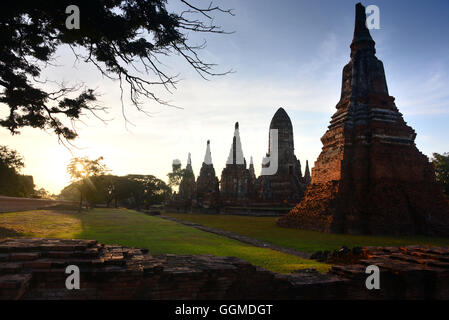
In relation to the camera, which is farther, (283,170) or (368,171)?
(283,170)

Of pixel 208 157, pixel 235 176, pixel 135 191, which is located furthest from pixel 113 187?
pixel 235 176

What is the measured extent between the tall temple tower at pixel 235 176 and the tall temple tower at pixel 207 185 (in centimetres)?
123

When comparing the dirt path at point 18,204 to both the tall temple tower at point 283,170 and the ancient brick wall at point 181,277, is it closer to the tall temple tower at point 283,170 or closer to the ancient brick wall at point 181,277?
the ancient brick wall at point 181,277

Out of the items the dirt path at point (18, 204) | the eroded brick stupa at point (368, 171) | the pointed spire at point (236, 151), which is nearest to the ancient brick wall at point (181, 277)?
the eroded brick stupa at point (368, 171)

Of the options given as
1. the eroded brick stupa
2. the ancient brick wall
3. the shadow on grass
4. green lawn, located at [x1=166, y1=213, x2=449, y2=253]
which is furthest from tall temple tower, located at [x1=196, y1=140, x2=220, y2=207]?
the ancient brick wall

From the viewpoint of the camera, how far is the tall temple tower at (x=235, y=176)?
112 feet

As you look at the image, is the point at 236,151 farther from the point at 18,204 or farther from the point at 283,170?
the point at 18,204

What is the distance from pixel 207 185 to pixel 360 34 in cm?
2527

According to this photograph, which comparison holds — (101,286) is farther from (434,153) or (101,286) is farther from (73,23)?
(434,153)

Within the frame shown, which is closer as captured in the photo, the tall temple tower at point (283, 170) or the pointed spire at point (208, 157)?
the tall temple tower at point (283, 170)

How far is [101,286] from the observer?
321 centimetres

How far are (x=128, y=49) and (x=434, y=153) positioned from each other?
97.9ft

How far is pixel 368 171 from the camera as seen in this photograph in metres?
13.7

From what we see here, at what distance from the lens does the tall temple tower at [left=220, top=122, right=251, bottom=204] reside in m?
34.0
